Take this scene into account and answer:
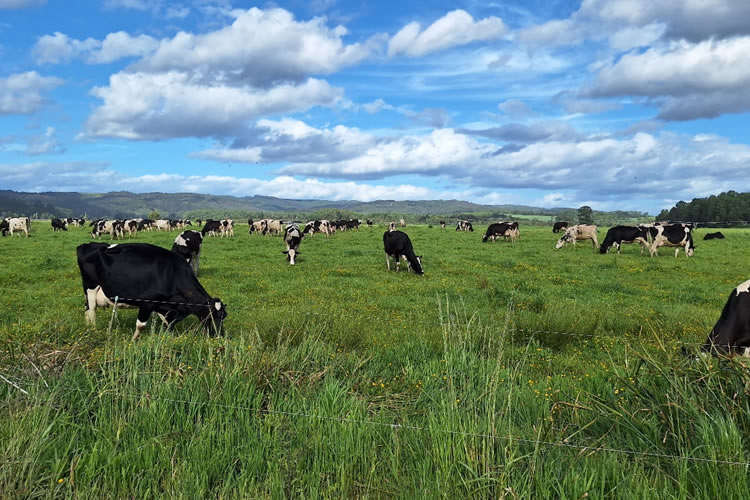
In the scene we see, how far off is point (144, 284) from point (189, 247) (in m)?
9.89

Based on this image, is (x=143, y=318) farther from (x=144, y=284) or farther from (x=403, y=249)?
(x=403, y=249)

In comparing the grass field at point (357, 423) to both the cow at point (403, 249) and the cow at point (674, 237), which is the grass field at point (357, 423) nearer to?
the cow at point (403, 249)

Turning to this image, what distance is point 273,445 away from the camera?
4090mm

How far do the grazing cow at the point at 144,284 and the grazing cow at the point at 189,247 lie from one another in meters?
8.54

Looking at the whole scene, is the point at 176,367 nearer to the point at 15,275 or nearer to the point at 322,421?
the point at 322,421

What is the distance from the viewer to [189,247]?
65.0 ft

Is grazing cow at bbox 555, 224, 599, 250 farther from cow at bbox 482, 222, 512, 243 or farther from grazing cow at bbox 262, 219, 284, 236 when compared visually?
grazing cow at bbox 262, 219, 284, 236

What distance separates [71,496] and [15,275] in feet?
61.1

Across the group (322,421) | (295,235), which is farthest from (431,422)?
(295,235)

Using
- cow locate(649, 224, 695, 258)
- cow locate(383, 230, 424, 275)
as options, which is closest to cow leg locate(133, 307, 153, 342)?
cow locate(383, 230, 424, 275)

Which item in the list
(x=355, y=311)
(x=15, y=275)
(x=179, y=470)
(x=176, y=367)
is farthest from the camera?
(x=15, y=275)

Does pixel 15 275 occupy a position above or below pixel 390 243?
below

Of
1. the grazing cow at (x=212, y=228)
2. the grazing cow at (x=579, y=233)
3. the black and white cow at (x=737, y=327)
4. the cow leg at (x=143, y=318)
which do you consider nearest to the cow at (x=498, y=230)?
the grazing cow at (x=579, y=233)

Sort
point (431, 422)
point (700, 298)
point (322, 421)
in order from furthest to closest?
point (700, 298), point (322, 421), point (431, 422)
